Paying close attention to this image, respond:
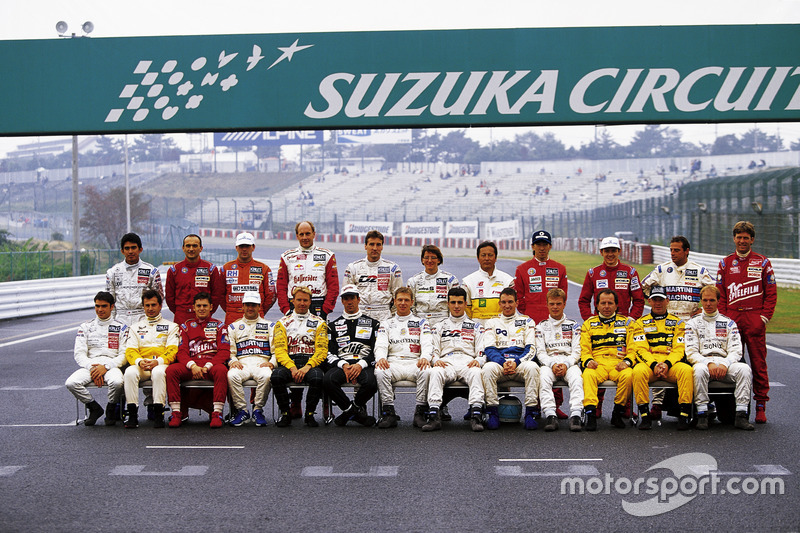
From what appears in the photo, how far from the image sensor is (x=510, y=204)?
249 feet

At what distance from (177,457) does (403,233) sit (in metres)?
59.0

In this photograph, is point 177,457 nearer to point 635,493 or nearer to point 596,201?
point 635,493

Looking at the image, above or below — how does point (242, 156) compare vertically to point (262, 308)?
above

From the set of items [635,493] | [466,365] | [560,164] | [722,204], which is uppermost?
[560,164]

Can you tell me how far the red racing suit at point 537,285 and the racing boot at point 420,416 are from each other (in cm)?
159

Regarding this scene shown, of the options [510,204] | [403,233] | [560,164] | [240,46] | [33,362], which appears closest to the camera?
[240,46]

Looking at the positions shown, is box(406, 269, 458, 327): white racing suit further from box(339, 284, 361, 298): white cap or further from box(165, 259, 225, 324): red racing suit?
box(165, 259, 225, 324): red racing suit

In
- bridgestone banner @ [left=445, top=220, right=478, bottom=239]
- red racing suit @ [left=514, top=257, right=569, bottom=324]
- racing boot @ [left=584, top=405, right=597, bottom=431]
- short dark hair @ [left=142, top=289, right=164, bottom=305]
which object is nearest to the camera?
racing boot @ [left=584, top=405, right=597, bottom=431]

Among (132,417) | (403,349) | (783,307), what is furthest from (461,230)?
(132,417)

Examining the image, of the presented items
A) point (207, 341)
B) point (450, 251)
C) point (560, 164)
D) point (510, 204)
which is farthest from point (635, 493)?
point (560, 164)

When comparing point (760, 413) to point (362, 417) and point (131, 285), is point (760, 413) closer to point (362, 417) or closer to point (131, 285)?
point (362, 417)

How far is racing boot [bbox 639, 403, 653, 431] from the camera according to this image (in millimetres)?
8328

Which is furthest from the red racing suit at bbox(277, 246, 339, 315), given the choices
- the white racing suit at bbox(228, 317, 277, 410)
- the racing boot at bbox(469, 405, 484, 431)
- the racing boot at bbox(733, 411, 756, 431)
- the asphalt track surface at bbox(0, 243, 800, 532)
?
the racing boot at bbox(733, 411, 756, 431)

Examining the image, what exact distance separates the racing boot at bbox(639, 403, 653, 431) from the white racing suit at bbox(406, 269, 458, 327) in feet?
7.21
